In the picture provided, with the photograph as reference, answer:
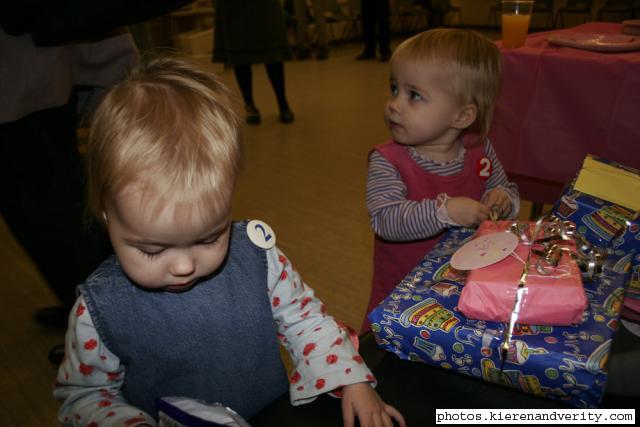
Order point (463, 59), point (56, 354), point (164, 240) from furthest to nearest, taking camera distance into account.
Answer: point (56, 354), point (463, 59), point (164, 240)

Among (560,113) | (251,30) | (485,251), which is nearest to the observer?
(485,251)

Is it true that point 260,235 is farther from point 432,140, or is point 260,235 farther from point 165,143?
point 432,140

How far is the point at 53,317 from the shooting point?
5.28ft

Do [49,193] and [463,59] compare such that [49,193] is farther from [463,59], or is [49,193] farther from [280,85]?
[280,85]

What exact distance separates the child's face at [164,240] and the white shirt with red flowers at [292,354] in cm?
12

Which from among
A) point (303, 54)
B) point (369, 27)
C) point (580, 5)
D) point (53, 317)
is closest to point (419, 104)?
point (53, 317)

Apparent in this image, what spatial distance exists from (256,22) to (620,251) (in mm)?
3098

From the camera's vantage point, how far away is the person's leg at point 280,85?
3521mm

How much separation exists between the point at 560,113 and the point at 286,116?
2540 millimetres

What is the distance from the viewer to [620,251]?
687 millimetres

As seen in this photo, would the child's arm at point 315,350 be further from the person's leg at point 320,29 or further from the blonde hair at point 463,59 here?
the person's leg at point 320,29

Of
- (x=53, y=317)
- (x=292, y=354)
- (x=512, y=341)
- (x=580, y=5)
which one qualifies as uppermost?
(x=512, y=341)

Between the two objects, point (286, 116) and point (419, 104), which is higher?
point (419, 104)

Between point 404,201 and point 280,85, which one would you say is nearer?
point 404,201
